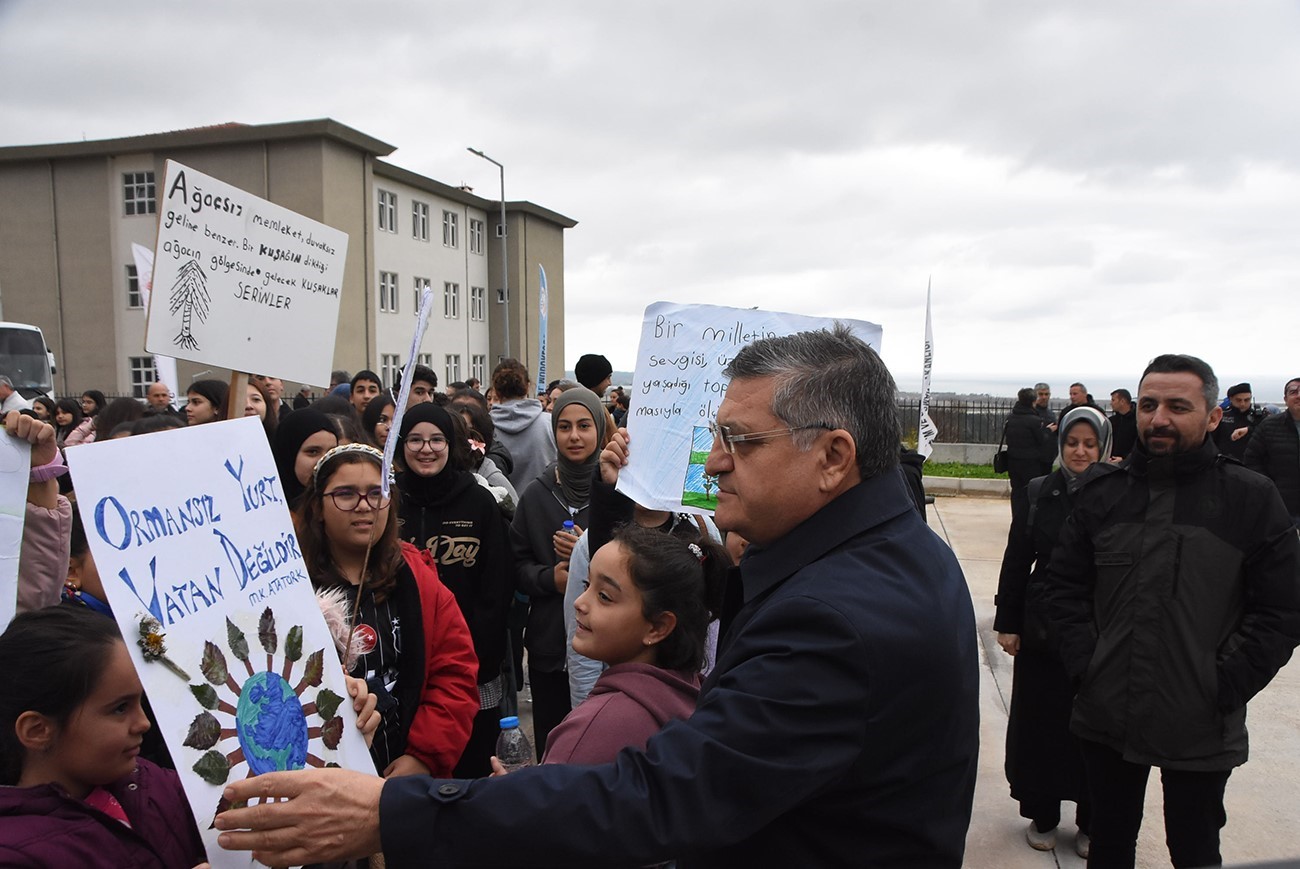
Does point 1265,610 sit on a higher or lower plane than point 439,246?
lower

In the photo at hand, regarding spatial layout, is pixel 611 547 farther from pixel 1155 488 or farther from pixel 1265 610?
pixel 1265 610

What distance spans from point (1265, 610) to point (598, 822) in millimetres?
2877

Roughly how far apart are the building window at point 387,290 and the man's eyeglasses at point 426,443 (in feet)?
97.9

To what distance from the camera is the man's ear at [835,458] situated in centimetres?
170

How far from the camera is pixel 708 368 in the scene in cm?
316

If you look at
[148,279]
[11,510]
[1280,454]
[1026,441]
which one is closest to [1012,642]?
[11,510]

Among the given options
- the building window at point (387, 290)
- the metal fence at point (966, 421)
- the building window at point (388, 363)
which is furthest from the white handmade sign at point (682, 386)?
the building window at point (387, 290)

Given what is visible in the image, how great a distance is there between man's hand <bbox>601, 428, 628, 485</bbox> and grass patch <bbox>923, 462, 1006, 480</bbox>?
13907mm

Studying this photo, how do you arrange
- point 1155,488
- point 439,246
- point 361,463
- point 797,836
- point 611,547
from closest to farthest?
point 797,836, point 611,547, point 361,463, point 1155,488, point 439,246

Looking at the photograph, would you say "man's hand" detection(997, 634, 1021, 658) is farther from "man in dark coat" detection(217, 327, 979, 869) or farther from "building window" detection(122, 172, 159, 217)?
"building window" detection(122, 172, 159, 217)

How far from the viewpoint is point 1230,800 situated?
466 centimetres

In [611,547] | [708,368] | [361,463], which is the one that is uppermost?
[708,368]

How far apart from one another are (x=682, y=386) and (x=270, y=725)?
1719 millimetres

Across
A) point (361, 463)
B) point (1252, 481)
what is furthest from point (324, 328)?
point (1252, 481)
